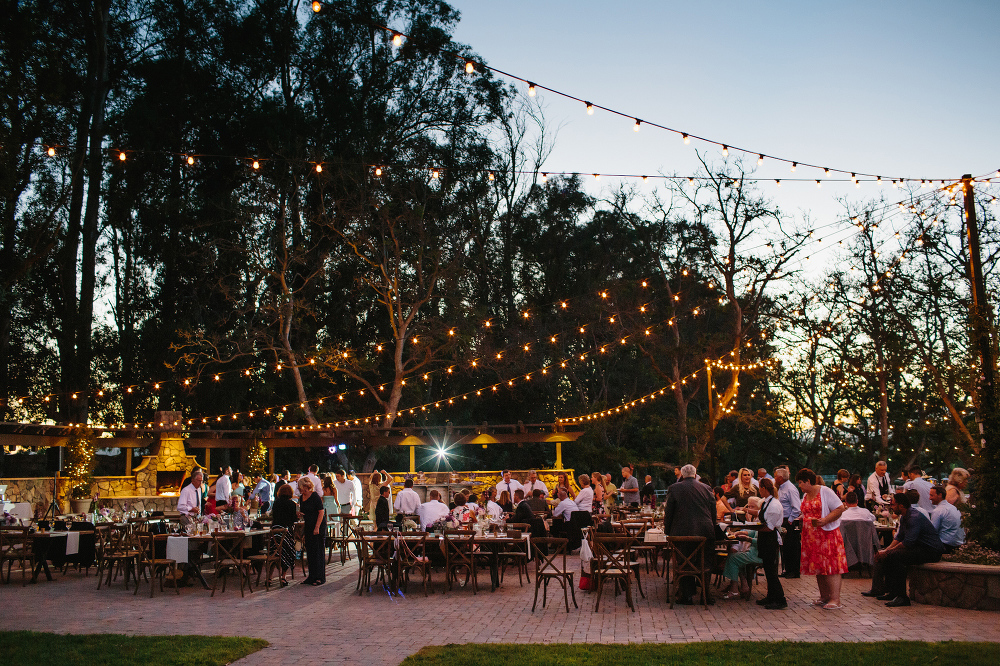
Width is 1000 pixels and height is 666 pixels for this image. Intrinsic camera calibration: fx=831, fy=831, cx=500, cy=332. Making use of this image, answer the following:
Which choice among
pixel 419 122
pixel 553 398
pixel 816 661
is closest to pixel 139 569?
pixel 816 661

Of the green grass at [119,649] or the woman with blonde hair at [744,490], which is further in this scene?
the woman with blonde hair at [744,490]

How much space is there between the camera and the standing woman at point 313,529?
1018 centimetres

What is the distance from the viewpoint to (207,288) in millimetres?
28062

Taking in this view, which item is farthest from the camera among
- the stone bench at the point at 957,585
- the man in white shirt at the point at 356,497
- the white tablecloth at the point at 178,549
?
the man in white shirt at the point at 356,497

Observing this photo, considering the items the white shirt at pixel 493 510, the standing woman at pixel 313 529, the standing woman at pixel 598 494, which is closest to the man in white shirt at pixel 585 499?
the standing woman at pixel 598 494

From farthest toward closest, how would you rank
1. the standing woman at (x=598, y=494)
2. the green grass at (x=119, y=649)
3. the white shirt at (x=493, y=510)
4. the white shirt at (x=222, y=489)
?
the white shirt at (x=222, y=489)
the standing woman at (x=598, y=494)
the white shirt at (x=493, y=510)
the green grass at (x=119, y=649)

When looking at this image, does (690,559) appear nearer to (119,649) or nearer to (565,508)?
(565,508)

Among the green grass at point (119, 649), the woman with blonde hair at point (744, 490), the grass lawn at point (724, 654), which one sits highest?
the woman with blonde hair at point (744, 490)

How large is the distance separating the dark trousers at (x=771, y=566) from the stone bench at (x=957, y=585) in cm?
133

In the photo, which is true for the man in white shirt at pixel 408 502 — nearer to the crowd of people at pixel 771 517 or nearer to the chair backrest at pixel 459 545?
the crowd of people at pixel 771 517

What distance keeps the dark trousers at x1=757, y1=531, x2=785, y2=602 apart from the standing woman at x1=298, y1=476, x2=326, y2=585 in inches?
203

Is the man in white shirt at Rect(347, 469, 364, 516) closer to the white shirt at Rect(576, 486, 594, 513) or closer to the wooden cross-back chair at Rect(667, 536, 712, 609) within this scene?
the white shirt at Rect(576, 486, 594, 513)

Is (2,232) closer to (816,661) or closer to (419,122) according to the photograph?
(419,122)

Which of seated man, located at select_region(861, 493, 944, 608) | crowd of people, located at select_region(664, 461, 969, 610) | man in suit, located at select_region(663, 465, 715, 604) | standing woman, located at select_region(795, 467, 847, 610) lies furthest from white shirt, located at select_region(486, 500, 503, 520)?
seated man, located at select_region(861, 493, 944, 608)
